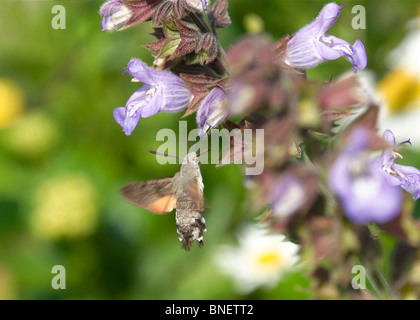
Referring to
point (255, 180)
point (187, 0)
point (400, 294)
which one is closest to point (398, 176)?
point (400, 294)

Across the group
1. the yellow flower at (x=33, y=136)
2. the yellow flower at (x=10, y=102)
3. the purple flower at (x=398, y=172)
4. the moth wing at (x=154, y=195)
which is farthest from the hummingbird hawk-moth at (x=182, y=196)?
the yellow flower at (x=10, y=102)

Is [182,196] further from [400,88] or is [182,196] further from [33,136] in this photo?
[400,88]

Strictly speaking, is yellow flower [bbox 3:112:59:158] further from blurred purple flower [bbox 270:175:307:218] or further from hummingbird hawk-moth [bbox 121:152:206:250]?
blurred purple flower [bbox 270:175:307:218]

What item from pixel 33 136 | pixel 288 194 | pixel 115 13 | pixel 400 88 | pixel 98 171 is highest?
pixel 400 88

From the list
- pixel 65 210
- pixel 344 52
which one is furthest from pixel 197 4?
pixel 65 210
